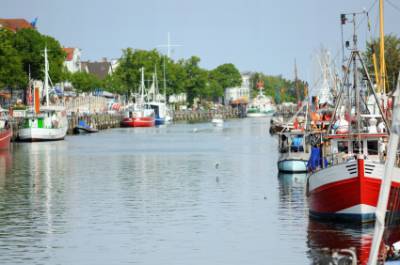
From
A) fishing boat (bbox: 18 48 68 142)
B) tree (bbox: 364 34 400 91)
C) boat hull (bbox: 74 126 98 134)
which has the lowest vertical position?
boat hull (bbox: 74 126 98 134)

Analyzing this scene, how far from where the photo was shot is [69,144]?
5413 inches

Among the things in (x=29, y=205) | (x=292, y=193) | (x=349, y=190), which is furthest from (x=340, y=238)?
(x=29, y=205)

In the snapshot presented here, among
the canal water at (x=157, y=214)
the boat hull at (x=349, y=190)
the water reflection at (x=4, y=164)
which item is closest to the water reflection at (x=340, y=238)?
the canal water at (x=157, y=214)

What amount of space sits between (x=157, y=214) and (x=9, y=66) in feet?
354

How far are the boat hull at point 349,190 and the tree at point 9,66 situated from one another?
109844 mm

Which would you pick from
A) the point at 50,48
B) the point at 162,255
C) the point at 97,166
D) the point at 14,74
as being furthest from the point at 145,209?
the point at 50,48

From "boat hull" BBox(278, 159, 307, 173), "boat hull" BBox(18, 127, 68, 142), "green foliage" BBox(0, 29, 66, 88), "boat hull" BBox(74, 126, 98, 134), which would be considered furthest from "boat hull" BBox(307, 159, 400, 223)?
"boat hull" BBox(74, 126, 98, 134)

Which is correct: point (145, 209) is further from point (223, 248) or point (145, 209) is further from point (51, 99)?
point (51, 99)

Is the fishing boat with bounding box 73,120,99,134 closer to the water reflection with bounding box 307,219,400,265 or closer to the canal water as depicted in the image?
the canal water

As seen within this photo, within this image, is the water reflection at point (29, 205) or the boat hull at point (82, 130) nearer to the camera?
the water reflection at point (29, 205)

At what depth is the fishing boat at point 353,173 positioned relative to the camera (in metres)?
46.3

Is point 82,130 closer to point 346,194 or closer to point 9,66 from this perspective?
point 9,66

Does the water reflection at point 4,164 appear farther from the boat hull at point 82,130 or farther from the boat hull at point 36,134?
the boat hull at point 82,130

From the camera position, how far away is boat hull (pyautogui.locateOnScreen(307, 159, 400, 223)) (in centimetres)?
4619
